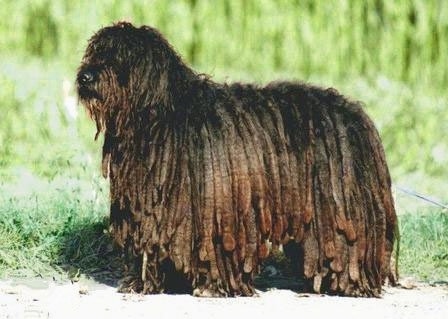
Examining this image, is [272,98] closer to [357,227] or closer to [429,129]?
[357,227]

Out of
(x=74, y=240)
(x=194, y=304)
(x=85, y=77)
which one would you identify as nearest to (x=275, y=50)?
(x=74, y=240)

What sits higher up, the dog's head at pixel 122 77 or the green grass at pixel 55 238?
the dog's head at pixel 122 77

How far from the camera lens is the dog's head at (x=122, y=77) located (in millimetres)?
8461

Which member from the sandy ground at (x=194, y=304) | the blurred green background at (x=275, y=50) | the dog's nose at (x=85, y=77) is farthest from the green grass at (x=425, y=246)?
the dog's nose at (x=85, y=77)

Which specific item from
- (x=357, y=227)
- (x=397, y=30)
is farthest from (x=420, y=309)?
(x=397, y=30)

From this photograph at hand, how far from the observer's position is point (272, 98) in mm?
8812

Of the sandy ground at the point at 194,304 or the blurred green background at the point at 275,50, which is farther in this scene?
the blurred green background at the point at 275,50

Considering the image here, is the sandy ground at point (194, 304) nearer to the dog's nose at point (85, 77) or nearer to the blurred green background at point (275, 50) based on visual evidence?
the dog's nose at point (85, 77)

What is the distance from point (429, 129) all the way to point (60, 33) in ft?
11.3

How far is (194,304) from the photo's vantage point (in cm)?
838

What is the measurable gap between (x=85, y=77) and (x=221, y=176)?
37.4 inches

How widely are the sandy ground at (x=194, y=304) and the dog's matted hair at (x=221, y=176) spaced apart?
0.15 metres

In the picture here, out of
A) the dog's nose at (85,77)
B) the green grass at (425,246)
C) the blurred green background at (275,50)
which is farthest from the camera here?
the blurred green background at (275,50)

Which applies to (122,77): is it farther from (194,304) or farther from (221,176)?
(194,304)
